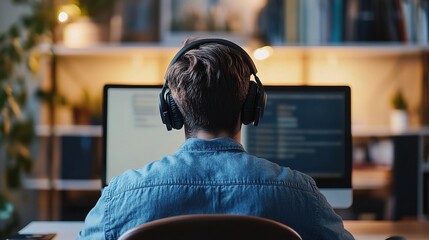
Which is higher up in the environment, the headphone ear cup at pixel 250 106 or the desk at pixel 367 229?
the headphone ear cup at pixel 250 106

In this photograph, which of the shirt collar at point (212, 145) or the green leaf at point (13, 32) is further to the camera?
the green leaf at point (13, 32)

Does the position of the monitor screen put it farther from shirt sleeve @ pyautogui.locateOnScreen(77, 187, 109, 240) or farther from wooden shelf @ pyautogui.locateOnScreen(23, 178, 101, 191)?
wooden shelf @ pyautogui.locateOnScreen(23, 178, 101, 191)

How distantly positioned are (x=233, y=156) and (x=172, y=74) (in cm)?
18

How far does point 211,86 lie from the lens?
1148 millimetres

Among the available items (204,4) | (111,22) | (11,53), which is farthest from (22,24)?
(204,4)

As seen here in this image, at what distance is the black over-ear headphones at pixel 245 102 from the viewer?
1.20 m

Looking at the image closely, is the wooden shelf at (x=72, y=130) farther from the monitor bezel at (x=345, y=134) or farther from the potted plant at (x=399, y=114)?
the monitor bezel at (x=345, y=134)

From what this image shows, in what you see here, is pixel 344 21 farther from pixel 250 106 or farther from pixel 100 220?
pixel 100 220

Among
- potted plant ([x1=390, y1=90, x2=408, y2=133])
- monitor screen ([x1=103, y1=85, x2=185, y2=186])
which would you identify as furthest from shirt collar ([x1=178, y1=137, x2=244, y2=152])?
potted plant ([x1=390, y1=90, x2=408, y2=133])

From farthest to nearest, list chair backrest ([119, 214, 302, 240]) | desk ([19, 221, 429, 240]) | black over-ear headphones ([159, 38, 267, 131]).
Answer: desk ([19, 221, 429, 240]), black over-ear headphones ([159, 38, 267, 131]), chair backrest ([119, 214, 302, 240])

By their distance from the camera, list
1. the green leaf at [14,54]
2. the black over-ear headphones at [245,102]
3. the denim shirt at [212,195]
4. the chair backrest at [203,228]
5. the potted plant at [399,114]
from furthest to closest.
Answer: the potted plant at [399,114]
the green leaf at [14,54]
the black over-ear headphones at [245,102]
the denim shirt at [212,195]
the chair backrest at [203,228]

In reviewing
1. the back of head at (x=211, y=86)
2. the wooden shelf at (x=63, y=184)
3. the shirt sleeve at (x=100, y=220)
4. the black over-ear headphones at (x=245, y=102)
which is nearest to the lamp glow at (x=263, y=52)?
the wooden shelf at (x=63, y=184)

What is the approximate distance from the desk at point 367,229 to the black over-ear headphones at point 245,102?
56cm

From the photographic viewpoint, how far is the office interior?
313 centimetres
